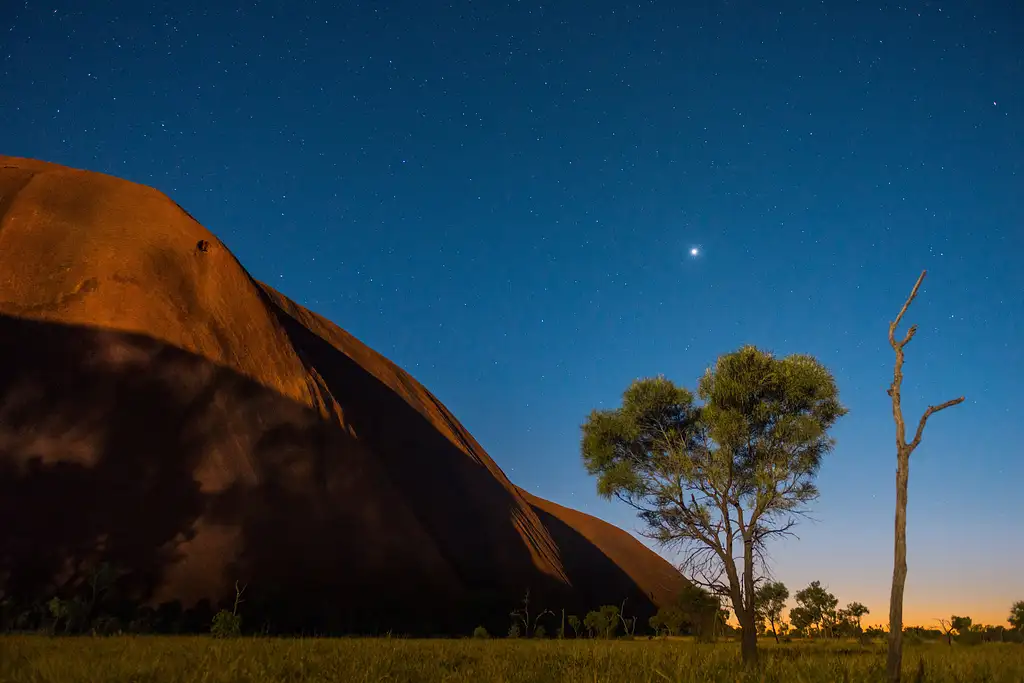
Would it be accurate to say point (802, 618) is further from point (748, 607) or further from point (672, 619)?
point (748, 607)

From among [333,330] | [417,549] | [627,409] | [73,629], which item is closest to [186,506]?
[73,629]

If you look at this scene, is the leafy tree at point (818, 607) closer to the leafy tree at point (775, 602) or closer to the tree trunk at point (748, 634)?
the leafy tree at point (775, 602)

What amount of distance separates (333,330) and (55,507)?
31.1 metres

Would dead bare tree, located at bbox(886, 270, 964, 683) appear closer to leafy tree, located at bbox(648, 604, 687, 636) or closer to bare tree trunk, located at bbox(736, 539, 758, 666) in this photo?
bare tree trunk, located at bbox(736, 539, 758, 666)

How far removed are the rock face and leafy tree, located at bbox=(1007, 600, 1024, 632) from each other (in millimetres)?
43993

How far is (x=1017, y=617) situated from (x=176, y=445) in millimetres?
69187

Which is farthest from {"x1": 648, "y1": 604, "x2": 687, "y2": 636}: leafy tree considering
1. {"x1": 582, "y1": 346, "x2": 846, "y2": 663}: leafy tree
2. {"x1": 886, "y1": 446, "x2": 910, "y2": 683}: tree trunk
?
{"x1": 886, "y1": 446, "x2": 910, "y2": 683}: tree trunk

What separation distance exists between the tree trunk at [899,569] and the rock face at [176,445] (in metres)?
25.2

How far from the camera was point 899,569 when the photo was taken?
7.68m

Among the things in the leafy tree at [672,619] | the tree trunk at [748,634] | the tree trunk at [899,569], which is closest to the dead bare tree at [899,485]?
the tree trunk at [899,569]

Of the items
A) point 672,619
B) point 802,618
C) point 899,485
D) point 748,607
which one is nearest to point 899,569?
point 899,485

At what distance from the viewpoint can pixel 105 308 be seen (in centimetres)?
2973

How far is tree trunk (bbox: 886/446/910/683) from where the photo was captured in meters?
7.17

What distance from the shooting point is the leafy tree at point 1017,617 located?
53.4 m
